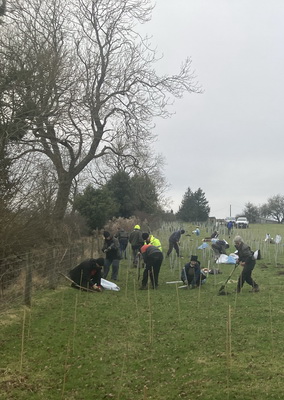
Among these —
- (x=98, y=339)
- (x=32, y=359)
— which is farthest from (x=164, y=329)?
(x=32, y=359)

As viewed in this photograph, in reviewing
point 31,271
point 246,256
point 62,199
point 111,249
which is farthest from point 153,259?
point 62,199

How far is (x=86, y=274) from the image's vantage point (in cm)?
930

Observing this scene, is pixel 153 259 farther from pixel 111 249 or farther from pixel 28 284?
pixel 28 284

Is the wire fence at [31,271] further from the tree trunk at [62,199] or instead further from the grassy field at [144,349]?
the tree trunk at [62,199]

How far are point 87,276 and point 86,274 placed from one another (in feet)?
0.19

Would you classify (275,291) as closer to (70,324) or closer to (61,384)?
(70,324)

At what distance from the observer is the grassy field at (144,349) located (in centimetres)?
413

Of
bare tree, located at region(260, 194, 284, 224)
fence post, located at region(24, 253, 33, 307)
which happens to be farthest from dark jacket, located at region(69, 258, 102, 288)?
bare tree, located at region(260, 194, 284, 224)

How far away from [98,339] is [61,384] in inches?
61.4

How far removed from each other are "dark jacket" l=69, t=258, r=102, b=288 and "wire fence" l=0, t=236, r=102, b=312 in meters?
0.63

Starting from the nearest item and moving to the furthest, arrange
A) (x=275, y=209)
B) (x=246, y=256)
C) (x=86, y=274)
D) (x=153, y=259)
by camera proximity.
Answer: (x=246, y=256) → (x=86, y=274) → (x=153, y=259) → (x=275, y=209)

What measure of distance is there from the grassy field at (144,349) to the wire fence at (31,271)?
388 mm

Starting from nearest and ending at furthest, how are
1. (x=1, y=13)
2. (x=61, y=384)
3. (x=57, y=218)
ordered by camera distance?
(x=61, y=384) → (x=1, y=13) → (x=57, y=218)

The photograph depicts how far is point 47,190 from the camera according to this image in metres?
12.3
